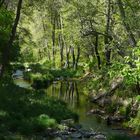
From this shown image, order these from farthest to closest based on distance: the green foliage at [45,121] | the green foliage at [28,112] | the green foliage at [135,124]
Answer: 1. the green foliage at [135,124]
2. the green foliage at [45,121]
3. the green foliage at [28,112]

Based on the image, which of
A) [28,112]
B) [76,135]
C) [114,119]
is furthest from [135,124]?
[28,112]

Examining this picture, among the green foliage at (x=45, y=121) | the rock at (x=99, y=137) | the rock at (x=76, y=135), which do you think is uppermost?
the green foliage at (x=45, y=121)

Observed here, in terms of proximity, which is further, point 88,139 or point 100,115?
point 100,115

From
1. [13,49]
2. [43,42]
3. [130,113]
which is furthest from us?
[43,42]

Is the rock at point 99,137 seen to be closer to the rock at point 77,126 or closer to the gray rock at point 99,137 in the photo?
the gray rock at point 99,137

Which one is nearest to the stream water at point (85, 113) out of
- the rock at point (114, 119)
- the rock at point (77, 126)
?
the rock at point (114, 119)

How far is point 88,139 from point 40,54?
7744cm

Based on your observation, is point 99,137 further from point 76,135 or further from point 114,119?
point 114,119

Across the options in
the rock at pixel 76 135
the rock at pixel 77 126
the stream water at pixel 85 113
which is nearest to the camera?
the rock at pixel 76 135

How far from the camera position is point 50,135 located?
2141 centimetres

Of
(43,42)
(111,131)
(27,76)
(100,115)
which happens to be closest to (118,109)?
(100,115)

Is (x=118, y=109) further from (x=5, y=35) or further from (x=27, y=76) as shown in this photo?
(x=27, y=76)

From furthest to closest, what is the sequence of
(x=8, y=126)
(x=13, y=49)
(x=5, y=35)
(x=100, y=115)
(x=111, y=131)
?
1. (x=13, y=49)
2. (x=5, y=35)
3. (x=100, y=115)
4. (x=111, y=131)
5. (x=8, y=126)

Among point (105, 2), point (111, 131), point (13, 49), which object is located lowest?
point (111, 131)
